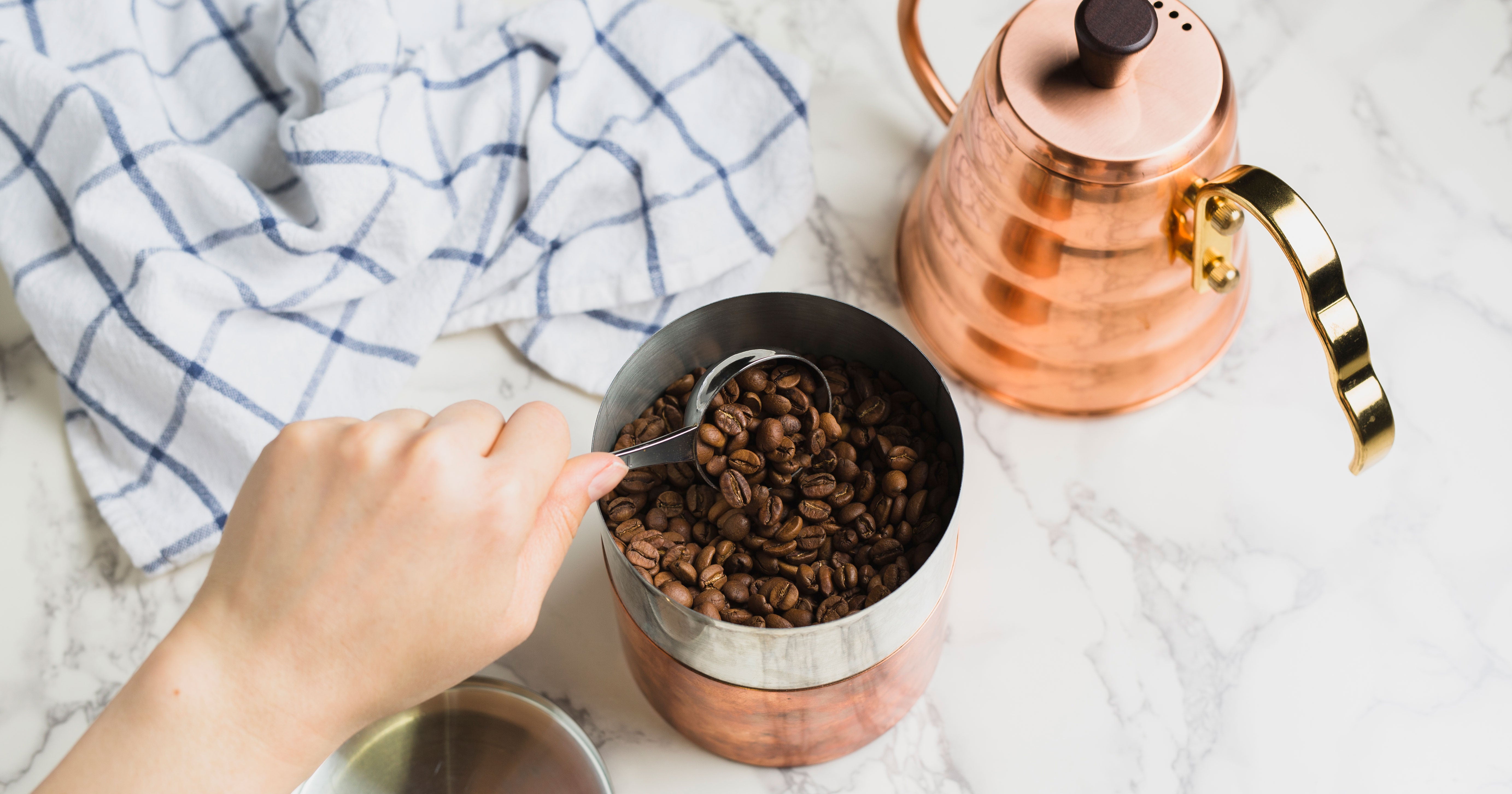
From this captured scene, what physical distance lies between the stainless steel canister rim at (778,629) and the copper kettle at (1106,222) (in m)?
0.13

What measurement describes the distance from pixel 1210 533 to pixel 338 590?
26.5 inches

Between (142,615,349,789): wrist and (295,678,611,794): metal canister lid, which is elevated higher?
(142,615,349,789): wrist

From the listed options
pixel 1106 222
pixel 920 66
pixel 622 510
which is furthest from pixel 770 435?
pixel 920 66

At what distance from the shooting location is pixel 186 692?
0.58m

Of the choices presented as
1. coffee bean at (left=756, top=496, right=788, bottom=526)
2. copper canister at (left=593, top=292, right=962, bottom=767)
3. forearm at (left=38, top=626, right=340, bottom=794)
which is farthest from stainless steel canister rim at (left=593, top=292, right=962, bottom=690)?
forearm at (left=38, top=626, right=340, bottom=794)

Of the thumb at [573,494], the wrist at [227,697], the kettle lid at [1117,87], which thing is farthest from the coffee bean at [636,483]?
the kettle lid at [1117,87]

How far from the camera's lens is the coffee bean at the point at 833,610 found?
684 mm

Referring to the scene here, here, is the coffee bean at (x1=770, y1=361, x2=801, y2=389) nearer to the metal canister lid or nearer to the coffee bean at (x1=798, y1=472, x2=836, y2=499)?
Result: the coffee bean at (x1=798, y1=472, x2=836, y2=499)

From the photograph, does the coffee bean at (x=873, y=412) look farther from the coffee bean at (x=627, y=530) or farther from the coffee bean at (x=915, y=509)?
the coffee bean at (x=627, y=530)

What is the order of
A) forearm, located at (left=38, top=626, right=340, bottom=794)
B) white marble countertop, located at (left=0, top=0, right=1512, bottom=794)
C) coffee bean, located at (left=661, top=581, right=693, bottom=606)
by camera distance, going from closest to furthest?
1. forearm, located at (left=38, top=626, right=340, bottom=794)
2. coffee bean, located at (left=661, top=581, right=693, bottom=606)
3. white marble countertop, located at (left=0, top=0, right=1512, bottom=794)

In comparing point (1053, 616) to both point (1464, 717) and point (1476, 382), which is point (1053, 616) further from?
point (1476, 382)

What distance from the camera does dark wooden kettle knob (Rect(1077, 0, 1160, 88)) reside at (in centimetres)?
68

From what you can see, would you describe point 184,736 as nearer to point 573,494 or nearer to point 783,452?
point 573,494

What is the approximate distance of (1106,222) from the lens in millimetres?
744
